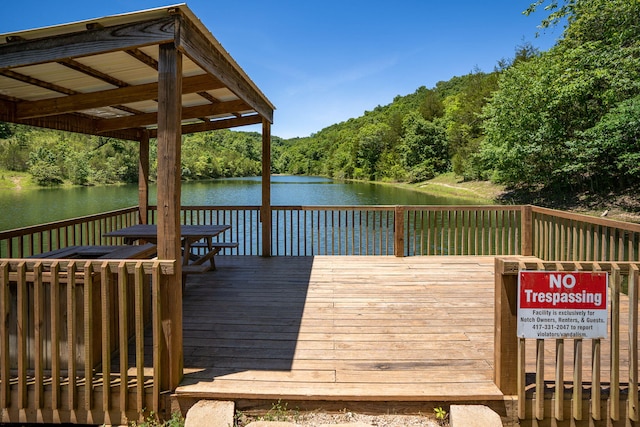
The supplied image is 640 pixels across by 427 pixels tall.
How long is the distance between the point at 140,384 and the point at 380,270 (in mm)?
3801

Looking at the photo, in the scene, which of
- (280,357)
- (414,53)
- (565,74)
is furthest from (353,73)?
(280,357)

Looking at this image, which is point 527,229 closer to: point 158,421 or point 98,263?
point 158,421

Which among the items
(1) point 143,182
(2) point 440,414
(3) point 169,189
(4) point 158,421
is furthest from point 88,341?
(1) point 143,182

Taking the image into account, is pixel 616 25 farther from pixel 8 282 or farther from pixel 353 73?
pixel 353 73

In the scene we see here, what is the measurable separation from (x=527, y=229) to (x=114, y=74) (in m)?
6.13

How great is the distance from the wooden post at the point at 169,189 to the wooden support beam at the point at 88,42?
0.11 metres

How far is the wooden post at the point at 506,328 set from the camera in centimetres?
221

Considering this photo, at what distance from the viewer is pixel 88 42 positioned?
241cm

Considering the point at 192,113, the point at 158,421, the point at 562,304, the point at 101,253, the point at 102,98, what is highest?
the point at 192,113

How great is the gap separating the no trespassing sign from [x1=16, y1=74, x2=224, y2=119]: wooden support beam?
130 inches

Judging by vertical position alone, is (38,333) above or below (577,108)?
below

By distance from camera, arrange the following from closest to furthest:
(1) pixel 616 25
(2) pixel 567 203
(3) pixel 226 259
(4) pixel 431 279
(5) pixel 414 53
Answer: (4) pixel 431 279 < (3) pixel 226 259 < (1) pixel 616 25 < (2) pixel 567 203 < (5) pixel 414 53

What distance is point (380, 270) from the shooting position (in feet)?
18.2

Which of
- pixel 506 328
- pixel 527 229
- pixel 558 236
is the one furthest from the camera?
pixel 527 229
